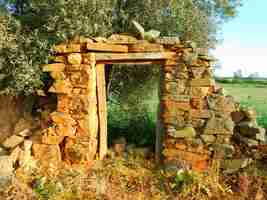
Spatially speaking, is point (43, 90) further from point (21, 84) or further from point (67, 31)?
point (67, 31)

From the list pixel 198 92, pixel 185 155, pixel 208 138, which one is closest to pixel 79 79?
pixel 198 92

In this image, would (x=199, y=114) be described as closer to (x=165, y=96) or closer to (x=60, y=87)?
(x=165, y=96)

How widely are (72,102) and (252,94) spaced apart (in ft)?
25.5

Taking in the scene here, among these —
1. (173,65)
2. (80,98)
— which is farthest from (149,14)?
(80,98)

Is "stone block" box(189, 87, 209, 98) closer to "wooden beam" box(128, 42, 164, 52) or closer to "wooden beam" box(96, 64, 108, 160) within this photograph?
Result: "wooden beam" box(128, 42, 164, 52)

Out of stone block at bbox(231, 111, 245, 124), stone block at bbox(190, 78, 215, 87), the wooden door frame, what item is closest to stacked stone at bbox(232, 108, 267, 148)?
stone block at bbox(231, 111, 245, 124)

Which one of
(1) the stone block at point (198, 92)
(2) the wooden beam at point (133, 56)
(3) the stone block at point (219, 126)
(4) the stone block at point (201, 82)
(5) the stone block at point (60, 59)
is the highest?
(2) the wooden beam at point (133, 56)

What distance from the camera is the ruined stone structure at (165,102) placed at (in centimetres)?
625

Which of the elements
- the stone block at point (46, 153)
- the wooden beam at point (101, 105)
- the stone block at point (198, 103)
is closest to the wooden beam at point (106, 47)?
the wooden beam at point (101, 105)

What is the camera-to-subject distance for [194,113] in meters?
6.33

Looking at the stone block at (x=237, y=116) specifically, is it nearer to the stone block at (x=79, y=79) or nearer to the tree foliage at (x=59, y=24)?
the tree foliage at (x=59, y=24)

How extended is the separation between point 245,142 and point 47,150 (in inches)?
139

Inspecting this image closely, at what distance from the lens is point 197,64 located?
6293 millimetres

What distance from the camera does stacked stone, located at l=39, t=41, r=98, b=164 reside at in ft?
20.7
